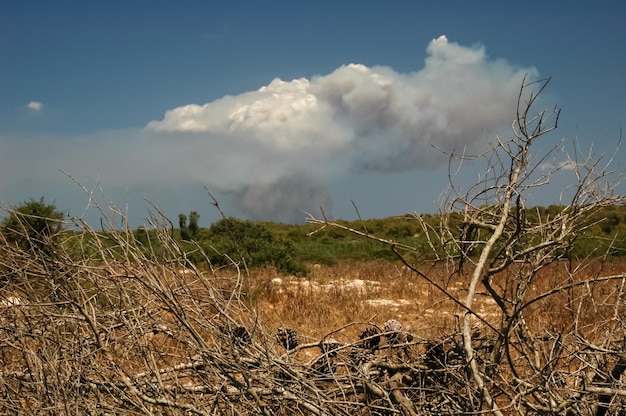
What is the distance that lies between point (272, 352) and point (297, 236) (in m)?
28.5

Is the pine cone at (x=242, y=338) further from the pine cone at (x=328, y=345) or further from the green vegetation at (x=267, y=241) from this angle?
the green vegetation at (x=267, y=241)

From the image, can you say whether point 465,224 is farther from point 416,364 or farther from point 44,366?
point 44,366

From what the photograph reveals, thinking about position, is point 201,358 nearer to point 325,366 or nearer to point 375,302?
point 325,366

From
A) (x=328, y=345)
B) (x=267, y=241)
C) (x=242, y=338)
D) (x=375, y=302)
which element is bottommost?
(x=375, y=302)

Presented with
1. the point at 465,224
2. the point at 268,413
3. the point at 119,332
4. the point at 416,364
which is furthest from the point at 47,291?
the point at 465,224

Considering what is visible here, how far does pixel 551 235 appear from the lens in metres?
3.56

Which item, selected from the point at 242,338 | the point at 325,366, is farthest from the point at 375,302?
the point at 242,338

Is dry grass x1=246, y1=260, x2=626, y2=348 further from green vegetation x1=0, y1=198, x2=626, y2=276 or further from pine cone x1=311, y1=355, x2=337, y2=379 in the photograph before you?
pine cone x1=311, y1=355, x2=337, y2=379

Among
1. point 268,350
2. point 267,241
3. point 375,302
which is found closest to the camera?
point 268,350

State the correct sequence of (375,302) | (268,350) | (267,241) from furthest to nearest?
(267,241) → (375,302) → (268,350)

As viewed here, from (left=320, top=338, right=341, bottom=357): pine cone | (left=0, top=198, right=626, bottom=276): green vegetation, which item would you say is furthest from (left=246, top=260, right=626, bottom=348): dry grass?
(left=320, top=338, right=341, bottom=357): pine cone

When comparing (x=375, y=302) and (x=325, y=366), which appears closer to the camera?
(x=325, y=366)

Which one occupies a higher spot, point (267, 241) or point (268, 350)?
point (267, 241)

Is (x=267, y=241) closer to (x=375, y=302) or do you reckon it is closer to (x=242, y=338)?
(x=375, y=302)
